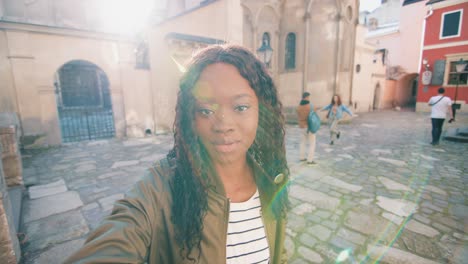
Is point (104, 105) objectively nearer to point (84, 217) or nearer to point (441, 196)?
point (84, 217)

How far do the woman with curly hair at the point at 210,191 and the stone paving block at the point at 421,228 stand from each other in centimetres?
320

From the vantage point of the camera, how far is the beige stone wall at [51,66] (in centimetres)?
786

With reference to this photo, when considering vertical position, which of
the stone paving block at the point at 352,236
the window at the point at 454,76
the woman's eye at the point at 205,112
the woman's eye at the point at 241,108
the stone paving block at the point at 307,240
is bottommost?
the stone paving block at the point at 307,240

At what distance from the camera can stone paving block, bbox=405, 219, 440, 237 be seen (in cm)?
333

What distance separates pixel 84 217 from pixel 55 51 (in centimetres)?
772

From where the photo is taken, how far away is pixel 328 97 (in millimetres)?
15266

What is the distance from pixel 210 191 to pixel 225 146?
264 millimetres

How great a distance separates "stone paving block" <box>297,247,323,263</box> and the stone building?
5718mm

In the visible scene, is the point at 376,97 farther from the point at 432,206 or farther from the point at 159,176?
the point at 159,176

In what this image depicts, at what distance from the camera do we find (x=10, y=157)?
4.71 metres

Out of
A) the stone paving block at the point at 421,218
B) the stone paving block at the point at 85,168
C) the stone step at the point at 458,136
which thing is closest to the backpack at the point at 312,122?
the stone paving block at the point at 421,218

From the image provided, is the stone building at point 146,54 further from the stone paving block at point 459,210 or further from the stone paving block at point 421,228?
the stone paving block at point 459,210

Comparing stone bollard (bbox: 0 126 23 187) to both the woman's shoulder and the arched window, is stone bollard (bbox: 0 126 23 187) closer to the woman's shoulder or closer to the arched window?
the woman's shoulder

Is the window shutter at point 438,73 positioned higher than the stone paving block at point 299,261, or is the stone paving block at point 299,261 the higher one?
the window shutter at point 438,73
